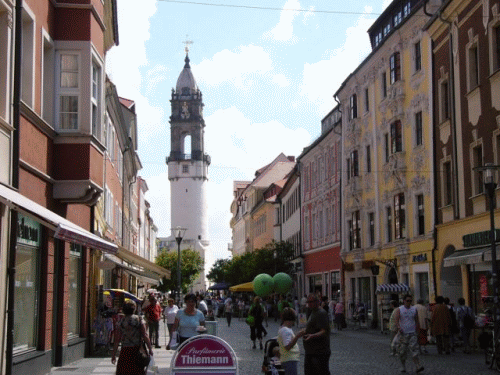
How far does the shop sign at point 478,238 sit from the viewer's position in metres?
26.6

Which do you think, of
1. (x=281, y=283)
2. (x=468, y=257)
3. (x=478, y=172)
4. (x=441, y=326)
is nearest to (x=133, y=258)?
(x=441, y=326)

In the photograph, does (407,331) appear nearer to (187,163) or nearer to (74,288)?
(74,288)

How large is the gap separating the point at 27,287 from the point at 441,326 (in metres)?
12.9

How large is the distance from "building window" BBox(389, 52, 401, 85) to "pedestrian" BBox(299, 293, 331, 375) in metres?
26.3

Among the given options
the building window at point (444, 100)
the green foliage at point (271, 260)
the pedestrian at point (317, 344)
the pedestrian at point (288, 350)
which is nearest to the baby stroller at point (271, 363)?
the pedestrian at point (288, 350)

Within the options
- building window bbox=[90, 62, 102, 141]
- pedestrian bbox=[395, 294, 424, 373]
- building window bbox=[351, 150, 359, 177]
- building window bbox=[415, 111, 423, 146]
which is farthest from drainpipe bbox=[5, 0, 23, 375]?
building window bbox=[351, 150, 359, 177]

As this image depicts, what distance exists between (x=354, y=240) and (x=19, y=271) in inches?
1234

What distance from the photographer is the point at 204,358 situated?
1108 centimetres

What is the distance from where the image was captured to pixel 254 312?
2991cm

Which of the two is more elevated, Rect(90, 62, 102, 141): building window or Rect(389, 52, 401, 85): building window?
Rect(389, 52, 401, 85): building window

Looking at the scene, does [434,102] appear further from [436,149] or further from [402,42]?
[402,42]

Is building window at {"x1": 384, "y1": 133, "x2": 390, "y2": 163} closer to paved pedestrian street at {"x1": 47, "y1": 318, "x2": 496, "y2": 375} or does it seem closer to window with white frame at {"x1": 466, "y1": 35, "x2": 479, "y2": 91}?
paved pedestrian street at {"x1": 47, "y1": 318, "x2": 496, "y2": 375}

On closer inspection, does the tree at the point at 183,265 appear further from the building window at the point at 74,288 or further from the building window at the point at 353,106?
the building window at the point at 74,288

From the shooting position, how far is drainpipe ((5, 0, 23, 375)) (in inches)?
609
